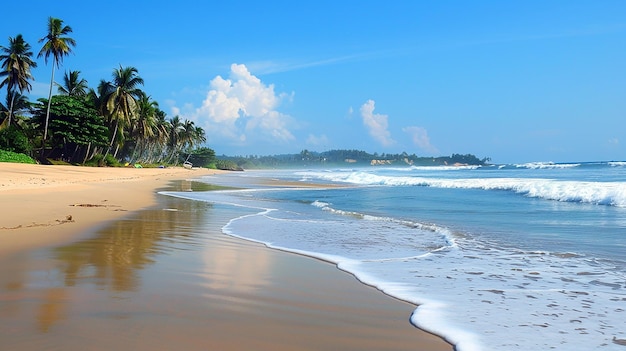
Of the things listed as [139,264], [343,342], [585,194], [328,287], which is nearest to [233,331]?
[343,342]

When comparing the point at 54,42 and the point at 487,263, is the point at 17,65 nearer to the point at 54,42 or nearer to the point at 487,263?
the point at 54,42

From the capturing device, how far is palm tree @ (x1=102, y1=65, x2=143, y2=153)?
4619cm

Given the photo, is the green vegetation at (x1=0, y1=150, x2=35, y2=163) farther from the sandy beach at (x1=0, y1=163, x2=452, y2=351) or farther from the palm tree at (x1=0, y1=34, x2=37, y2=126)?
the sandy beach at (x1=0, y1=163, x2=452, y2=351)

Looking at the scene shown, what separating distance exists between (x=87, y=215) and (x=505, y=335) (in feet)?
31.2

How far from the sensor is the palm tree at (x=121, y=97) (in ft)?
152

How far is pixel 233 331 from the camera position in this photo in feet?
10.9

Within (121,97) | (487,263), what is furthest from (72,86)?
(487,263)

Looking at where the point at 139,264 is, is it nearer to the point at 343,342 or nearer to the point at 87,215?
the point at 343,342

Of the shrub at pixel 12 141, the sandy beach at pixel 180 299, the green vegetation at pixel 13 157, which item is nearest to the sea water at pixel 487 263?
the sandy beach at pixel 180 299

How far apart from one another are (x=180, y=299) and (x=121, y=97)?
47.0 meters

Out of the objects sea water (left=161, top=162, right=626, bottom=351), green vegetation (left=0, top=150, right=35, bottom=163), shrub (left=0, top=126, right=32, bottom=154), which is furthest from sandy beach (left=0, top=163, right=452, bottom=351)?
shrub (left=0, top=126, right=32, bottom=154)

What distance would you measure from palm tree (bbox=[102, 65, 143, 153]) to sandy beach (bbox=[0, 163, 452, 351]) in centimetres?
4181

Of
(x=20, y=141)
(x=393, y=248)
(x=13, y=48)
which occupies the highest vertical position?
(x=13, y=48)

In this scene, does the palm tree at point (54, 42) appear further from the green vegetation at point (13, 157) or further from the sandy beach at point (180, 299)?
the sandy beach at point (180, 299)
